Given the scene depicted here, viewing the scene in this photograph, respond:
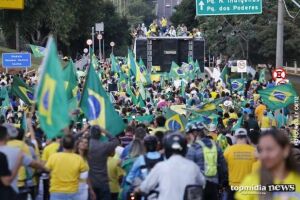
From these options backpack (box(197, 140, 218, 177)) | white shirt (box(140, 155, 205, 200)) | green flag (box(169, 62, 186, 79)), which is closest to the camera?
white shirt (box(140, 155, 205, 200))

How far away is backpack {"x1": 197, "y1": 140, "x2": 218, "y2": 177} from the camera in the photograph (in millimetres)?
Result: 9844

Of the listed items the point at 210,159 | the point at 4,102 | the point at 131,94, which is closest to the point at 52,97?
the point at 210,159

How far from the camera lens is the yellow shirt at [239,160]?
10.0m

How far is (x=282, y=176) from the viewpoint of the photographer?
5109 mm

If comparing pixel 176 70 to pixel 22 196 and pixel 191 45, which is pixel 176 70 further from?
pixel 22 196

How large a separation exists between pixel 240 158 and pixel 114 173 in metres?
1.61

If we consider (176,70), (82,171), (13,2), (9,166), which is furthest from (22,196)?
(176,70)

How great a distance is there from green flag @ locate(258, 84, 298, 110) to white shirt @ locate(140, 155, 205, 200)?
1129 centimetres

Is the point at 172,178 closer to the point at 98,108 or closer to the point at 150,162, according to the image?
the point at 150,162

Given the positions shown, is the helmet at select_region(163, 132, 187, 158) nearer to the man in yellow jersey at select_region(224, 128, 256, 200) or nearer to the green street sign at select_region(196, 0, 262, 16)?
the man in yellow jersey at select_region(224, 128, 256, 200)

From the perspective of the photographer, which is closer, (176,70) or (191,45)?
(176,70)

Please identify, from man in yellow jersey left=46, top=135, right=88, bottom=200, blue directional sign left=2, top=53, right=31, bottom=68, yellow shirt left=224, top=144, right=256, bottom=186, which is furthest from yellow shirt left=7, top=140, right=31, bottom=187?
blue directional sign left=2, top=53, right=31, bottom=68

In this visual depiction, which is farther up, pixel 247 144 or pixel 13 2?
pixel 13 2

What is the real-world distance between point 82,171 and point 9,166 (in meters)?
1.33
